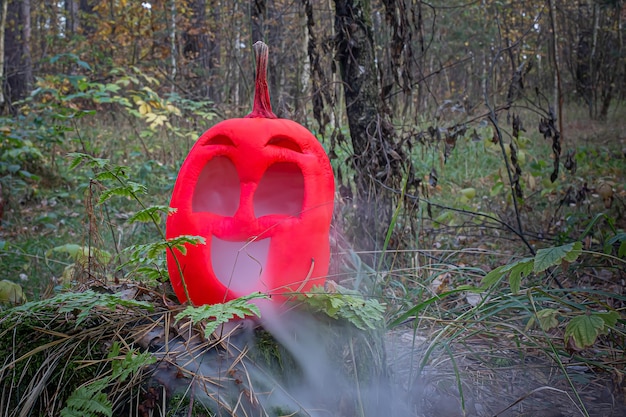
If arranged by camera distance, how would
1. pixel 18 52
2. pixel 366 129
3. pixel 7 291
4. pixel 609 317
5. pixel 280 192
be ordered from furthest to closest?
pixel 18 52 < pixel 366 129 < pixel 7 291 < pixel 280 192 < pixel 609 317

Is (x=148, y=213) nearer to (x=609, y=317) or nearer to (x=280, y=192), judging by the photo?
(x=280, y=192)

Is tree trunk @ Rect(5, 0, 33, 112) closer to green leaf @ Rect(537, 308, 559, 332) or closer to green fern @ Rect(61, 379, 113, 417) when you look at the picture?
green fern @ Rect(61, 379, 113, 417)

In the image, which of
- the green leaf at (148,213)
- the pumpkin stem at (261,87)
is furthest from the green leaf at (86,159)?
the pumpkin stem at (261,87)

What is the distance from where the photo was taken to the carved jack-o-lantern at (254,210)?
5.32ft

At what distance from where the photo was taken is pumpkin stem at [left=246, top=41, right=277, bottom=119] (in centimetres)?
176

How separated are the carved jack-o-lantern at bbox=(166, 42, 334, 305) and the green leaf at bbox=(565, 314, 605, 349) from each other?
2.48 ft

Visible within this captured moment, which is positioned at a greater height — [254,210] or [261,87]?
[261,87]

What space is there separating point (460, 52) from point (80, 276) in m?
12.4

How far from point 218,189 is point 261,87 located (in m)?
0.40

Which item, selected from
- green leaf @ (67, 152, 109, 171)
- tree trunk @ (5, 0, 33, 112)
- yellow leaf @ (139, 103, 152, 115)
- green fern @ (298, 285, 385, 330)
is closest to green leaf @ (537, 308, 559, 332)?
green fern @ (298, 285, 385, 330)

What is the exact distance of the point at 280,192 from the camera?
1.78 metres

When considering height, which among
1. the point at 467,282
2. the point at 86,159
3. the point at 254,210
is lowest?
the point at 467,282

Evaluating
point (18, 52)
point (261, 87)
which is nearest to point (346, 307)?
point (261, 87)

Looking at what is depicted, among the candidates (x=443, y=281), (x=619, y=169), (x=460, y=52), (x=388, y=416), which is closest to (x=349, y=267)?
(x=443, y=281)
